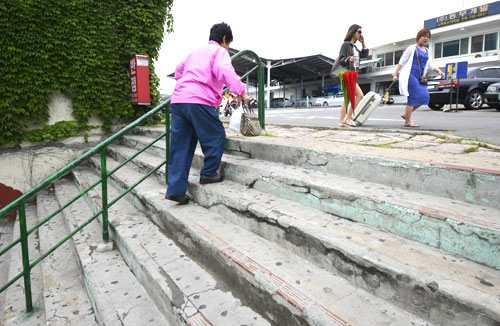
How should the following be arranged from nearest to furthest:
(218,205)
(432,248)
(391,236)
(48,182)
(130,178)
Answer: (432,248) < (391,236) < (48,182) < (218,205) < (130,178)

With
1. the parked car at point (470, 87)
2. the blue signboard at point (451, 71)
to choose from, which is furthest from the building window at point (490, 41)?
the blue signboard at point (451, 71)

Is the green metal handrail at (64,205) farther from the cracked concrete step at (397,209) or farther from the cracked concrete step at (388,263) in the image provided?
the cracked concrete step at (388,263)

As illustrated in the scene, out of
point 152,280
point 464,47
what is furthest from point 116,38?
point 464,47

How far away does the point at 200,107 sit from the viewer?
248 centimetres

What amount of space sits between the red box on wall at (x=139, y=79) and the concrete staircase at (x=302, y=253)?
3.72 meters

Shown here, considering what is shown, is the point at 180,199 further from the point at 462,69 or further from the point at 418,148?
the point at 462,69

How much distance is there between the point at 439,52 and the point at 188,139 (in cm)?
3511

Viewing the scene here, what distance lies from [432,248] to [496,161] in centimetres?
79

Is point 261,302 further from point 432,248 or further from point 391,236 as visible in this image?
point 432,248

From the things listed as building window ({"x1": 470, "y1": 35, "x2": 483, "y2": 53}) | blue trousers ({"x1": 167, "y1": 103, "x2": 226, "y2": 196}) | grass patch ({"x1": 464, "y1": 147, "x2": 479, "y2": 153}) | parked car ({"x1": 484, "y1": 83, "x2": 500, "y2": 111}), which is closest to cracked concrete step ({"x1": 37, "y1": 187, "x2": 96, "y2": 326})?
blue trousers ({"x1": 167, "y1": 103, "x2": 226, "y2": 196})

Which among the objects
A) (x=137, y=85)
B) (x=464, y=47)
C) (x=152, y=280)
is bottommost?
(x=152, y=280)

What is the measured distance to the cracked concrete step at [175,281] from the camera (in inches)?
58.6

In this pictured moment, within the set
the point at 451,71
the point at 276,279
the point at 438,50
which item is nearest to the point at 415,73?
the point at 276,279

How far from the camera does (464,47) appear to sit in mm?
28172
